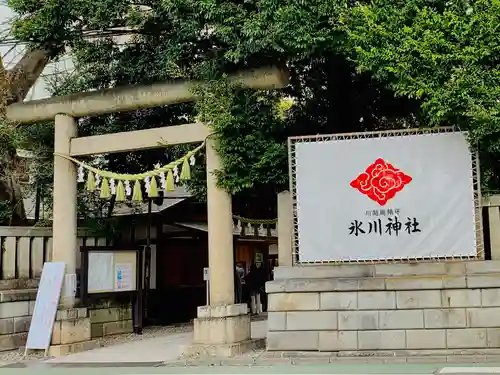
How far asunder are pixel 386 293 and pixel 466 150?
2926mm

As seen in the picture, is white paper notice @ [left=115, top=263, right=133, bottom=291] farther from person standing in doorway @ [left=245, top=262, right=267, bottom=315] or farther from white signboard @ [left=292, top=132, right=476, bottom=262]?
white signboard @ [left=292, top=132, right=476, bottom=262]

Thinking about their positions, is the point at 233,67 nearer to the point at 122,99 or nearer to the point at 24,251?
the point at 122,99

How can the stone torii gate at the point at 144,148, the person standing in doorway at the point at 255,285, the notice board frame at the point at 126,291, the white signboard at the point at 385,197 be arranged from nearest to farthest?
the white signboard at the point at 385,197
the stone torii gate at the point at 144,148
the notice board frame at the point at 126,291
the person standing in doorway at the point at 255,285

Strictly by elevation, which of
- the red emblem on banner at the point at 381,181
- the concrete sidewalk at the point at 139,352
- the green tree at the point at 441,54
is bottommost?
the concrete sidewalk at the point at 139,352

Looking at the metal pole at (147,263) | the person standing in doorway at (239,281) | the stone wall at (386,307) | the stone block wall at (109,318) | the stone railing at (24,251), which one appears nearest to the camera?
the stone wall at (386,307)

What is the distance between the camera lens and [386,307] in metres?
11.1

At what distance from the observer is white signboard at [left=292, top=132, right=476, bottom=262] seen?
11.3 meters

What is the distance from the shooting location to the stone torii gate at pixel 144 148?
11.9 m

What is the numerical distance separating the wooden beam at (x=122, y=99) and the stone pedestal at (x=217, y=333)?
4291mm

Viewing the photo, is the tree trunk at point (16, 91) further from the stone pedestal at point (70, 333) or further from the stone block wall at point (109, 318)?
the stone pedestal at point (70, 333)

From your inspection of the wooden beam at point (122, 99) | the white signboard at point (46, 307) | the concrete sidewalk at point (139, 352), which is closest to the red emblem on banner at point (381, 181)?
the wooden beam at point (122, 99)

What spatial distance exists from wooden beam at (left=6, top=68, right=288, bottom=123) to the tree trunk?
45.4 inches

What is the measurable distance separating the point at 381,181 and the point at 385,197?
31 centimetres

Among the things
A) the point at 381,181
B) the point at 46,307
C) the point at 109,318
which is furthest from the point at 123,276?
the point at 381,181
